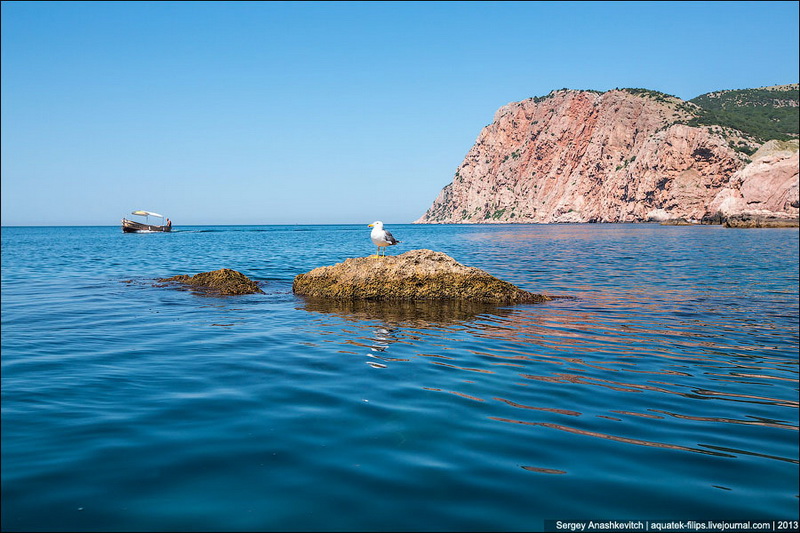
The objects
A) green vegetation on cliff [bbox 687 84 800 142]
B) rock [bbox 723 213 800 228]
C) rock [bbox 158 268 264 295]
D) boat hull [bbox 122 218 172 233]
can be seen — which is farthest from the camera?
green vegetation on cliff [bbox 687 84 800 142]

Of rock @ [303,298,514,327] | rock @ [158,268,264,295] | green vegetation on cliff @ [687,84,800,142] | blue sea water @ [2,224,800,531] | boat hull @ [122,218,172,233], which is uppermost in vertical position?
green vegetation on cliff @ [687,84,800,142]

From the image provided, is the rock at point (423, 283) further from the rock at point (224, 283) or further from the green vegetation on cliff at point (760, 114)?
the green vegetation on cliff at point (760, 114)

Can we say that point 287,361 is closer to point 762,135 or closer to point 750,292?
point 750,292

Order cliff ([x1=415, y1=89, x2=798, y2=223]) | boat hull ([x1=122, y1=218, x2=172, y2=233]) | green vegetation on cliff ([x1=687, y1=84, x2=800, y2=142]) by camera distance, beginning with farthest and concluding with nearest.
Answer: green vegetation on cliff ([x1=687, y1=84, x2=800, y2=142]) → cliff ([x1=415, y1=89, x2=798, y2=223]) → boat hull ([x1=122, y1=218, x2=172, y2=233])

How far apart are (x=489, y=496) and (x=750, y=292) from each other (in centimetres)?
1558

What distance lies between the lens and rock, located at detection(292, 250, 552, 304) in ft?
46.9

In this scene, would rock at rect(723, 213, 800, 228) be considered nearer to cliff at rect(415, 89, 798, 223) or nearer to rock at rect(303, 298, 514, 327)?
cliff at rect(415, 89, 798, 223)

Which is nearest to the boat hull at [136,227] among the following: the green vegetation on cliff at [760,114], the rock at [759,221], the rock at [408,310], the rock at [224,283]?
the rock at [224,283]

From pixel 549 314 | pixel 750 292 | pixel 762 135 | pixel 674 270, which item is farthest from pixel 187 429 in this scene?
pixel 762 135

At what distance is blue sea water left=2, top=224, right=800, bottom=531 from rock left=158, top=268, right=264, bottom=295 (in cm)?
465

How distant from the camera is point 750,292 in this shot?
51.7ft

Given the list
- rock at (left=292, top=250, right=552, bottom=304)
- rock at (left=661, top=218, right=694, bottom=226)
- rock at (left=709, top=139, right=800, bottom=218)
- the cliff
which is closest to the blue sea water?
rock at (left=292, top=250, right=552, bottom=304)

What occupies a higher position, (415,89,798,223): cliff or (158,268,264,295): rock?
(415,89,798,223): cliff

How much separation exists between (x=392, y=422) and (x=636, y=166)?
146 meters
